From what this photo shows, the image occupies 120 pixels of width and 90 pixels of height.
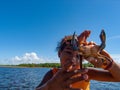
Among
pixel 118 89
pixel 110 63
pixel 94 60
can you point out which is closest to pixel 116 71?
pixel 110 63

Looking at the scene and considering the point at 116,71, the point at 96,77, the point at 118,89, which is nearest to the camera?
the point at 116,71

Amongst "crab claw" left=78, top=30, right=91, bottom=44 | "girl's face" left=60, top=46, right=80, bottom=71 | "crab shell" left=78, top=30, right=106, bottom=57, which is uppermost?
"crab claw" left=78, top=30, right=91, bottom=44

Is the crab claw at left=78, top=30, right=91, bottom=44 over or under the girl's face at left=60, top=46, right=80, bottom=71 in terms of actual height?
over

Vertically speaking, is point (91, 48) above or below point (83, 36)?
below

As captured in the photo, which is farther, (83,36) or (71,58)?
(83,36)

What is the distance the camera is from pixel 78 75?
71.7 inches

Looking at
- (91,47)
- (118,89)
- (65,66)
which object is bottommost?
(118,89)

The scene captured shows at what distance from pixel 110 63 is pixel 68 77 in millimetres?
445

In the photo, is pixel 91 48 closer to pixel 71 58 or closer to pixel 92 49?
pixel 92 49

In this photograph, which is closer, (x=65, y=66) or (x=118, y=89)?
(x=65, y=66)

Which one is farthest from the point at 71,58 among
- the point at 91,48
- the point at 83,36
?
the point at 83,36

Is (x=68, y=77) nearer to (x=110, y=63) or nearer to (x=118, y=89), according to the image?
(x=110, y=63)

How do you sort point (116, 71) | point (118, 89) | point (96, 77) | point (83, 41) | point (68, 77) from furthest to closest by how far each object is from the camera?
point (118, 89) → point (96, 77) → point (116, 71) → point (83, 41) → point (68, 77)

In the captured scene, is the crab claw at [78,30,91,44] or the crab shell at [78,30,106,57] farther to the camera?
the crab claw at [78,30,91,44]
